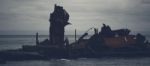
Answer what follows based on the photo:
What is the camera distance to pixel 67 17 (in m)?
100

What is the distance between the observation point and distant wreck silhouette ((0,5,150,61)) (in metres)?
96.1

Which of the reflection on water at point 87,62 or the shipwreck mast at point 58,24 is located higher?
the shipwreck mast at point 58,24

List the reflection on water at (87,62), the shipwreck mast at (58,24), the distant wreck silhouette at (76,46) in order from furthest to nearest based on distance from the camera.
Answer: the shipwreck mast at (58,24), the distant wreck silhouette at (76,46), the reflection on water at (87,62)

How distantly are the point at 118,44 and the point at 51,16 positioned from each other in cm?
1660

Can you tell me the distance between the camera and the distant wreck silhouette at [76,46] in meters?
96.1

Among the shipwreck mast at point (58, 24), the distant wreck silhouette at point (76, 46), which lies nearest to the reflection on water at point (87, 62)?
the distant wreck silhouette at point (76, 46)

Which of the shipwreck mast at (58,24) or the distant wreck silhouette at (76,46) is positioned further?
the shipwreck mast at (58,24)

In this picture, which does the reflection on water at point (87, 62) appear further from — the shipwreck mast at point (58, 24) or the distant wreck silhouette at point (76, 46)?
the shipwreck mast at point (58, 24)

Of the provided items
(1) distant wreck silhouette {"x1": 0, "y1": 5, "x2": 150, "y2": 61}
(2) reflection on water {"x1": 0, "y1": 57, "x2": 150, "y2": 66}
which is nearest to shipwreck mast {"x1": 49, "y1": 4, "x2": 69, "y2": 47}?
(1) distant wreck silhouette {"x1": 0, "y1": 5, "x2": 150, "y2": 61}

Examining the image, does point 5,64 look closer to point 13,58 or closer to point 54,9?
point 13,58

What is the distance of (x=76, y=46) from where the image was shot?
335 ft

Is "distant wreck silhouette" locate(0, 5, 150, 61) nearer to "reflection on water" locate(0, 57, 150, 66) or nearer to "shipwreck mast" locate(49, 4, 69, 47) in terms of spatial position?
"shipwreck mast" locate(49, 4, 69, 47)

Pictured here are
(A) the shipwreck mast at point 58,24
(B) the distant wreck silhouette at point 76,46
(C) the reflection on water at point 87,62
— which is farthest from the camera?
(A) the shipwreck mast at point 58,24

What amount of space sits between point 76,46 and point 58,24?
5.95 m
